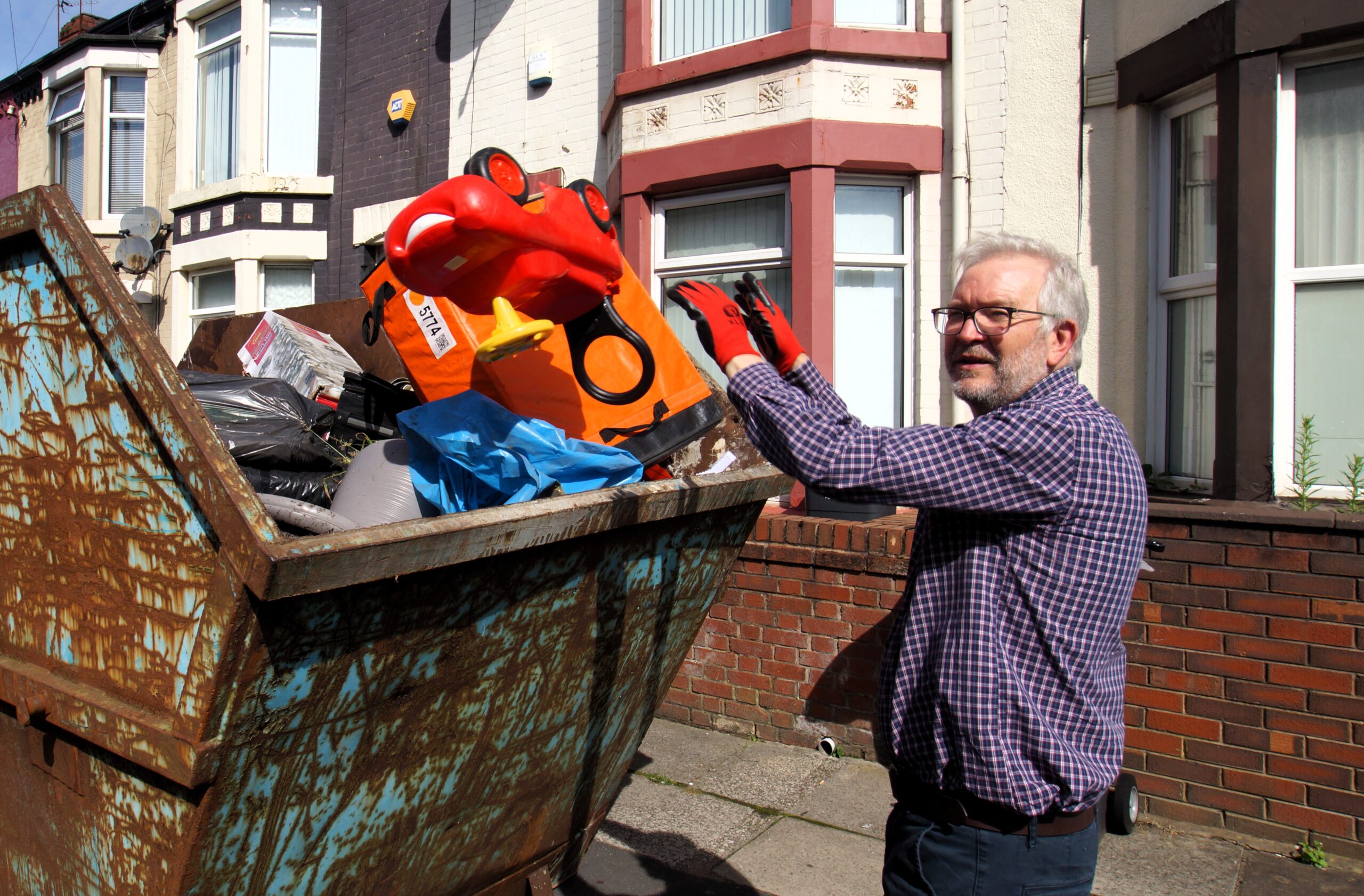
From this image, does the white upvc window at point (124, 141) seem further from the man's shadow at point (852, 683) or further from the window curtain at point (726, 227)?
the man's shadow at point (852, 683)

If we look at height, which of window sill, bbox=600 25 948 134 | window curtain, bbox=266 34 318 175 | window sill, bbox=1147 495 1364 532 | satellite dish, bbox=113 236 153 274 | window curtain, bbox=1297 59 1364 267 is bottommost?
window sill, bbox=1147 495 1364 532

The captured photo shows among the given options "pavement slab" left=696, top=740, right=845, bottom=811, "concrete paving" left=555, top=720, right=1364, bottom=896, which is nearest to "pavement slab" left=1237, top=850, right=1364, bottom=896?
"concrete paving" left=555, top=720, right=1364, bottom=896

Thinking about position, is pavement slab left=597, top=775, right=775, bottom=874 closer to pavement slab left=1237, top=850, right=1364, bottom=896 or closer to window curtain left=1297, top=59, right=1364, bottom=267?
pavement slab left=1237, top=850, right=1364, bottom=896

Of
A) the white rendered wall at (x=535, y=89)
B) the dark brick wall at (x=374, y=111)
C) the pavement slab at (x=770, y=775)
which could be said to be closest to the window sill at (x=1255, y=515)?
the pavement slab at (x=770, y=775)

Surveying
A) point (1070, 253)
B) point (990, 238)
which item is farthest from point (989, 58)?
point (990, 238)

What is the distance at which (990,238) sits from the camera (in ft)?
5.96

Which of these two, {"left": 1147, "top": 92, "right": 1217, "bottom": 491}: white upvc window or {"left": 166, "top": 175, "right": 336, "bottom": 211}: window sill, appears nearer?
{"left": 1147, "top": 92, "right": 1217, "bottom": 491}: white upvc window

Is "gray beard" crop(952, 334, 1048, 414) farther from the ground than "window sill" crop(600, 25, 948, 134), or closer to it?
closer to it

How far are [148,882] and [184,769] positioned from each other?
1.08 ft

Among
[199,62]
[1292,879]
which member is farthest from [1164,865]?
[199,62]

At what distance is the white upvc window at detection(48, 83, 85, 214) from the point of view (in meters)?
12.1

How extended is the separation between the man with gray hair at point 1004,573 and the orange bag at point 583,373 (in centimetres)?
90

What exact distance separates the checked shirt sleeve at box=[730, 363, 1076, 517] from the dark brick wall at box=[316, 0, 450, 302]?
6979 mm

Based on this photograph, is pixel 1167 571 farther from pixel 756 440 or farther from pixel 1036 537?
pixel 756 440
